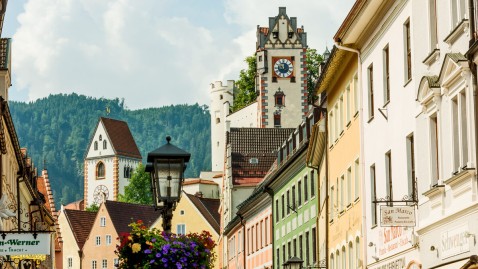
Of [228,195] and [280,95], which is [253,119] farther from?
[228,195]

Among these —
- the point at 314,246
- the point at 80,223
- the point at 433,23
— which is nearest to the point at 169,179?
the point at 433,23

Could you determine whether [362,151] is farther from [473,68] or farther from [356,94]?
[473,68]

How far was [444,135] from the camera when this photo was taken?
80.1 ft

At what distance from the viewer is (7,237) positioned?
3000 cm

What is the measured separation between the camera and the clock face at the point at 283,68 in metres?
152

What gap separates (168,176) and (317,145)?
80.2 feet

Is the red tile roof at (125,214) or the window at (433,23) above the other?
the red tile roof at (125,214)

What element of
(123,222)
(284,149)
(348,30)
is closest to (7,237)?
(348,30)

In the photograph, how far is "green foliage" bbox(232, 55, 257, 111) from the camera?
15575 centimetres

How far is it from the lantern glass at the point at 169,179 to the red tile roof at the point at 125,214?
383 feet

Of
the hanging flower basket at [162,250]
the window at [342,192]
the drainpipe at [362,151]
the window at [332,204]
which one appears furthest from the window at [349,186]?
the hanging flower basket at [162,250]

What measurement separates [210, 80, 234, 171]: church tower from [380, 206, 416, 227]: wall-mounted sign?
15075 centimetres

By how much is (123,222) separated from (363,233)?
11006 centimetres

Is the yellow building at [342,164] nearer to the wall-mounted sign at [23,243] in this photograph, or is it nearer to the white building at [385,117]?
the white building at [385,117]
